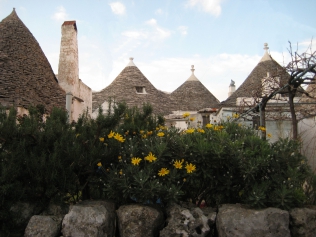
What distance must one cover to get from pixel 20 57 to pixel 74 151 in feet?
34.8

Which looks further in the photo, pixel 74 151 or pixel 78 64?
pixel 78 64

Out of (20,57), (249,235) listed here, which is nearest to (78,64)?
(20,57)

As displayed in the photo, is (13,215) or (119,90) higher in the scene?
(119,90)

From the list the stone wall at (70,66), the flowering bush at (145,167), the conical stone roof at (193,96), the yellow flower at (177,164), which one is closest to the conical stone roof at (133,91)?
the conical stone roof at (193,96)

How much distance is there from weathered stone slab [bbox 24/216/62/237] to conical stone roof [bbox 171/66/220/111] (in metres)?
19.6

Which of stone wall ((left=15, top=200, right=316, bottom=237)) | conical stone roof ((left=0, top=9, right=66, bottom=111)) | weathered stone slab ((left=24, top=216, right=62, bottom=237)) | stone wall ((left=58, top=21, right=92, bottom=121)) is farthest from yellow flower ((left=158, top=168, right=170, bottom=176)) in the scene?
stone wall ((left=58, top=21, right=92, bottom=121))

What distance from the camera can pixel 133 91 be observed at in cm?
2184

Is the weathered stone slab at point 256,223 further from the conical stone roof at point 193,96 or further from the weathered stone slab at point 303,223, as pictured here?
the conical stone roof at point 193,96

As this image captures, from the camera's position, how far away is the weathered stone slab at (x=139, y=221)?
292cm

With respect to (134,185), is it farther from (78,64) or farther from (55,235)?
(78,64)

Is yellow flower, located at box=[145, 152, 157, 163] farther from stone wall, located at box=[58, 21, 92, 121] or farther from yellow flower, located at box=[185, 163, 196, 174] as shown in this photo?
stone wall, located at box=[58, 21, 92, 121]

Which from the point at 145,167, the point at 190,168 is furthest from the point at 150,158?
the point at 190,168

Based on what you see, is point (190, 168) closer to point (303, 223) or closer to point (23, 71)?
point (303, 223)

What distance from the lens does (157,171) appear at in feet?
10.4
